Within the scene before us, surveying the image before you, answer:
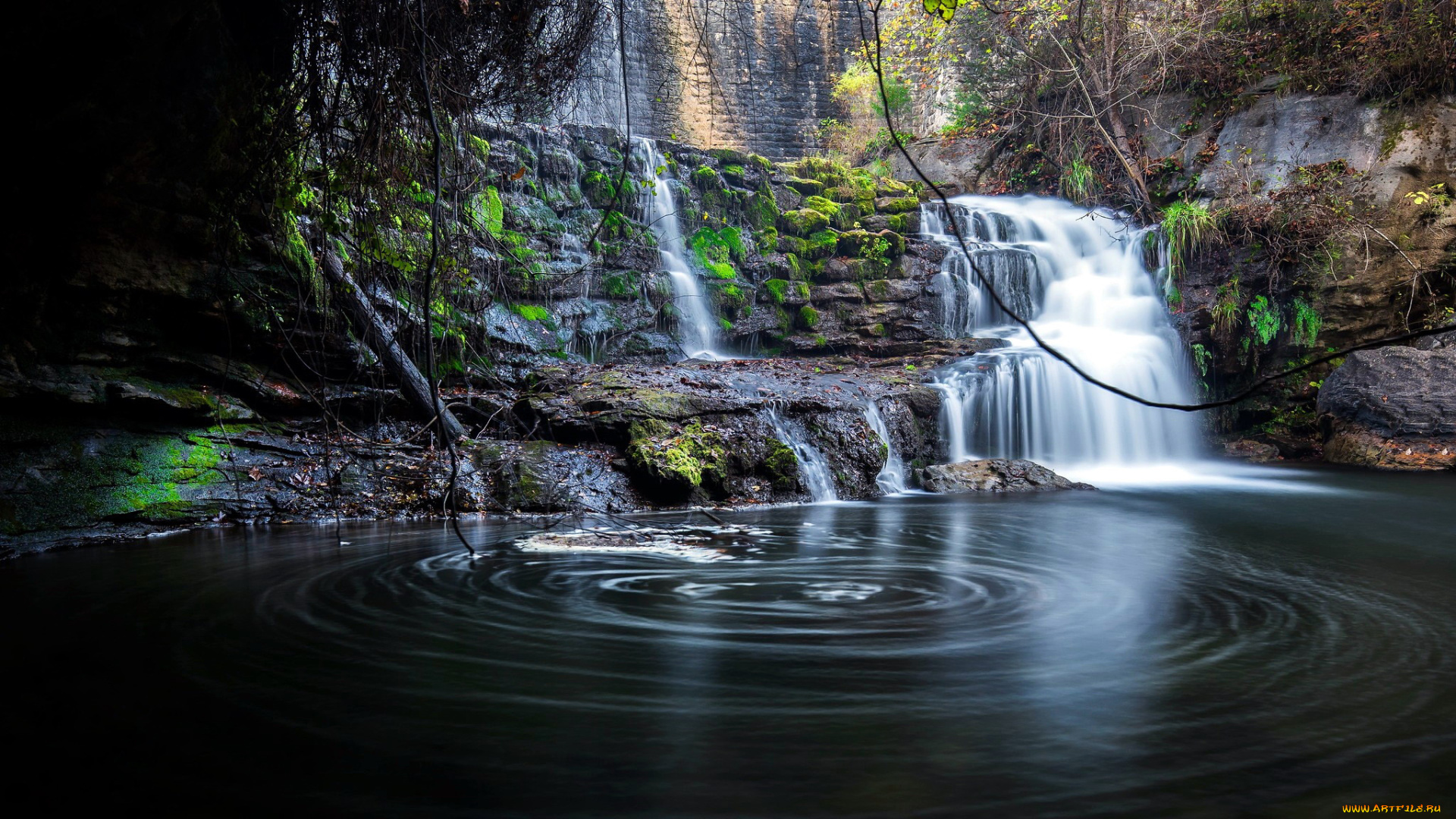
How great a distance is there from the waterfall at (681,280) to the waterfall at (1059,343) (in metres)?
3.41

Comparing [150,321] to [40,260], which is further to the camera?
[150,321]

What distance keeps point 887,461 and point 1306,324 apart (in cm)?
649

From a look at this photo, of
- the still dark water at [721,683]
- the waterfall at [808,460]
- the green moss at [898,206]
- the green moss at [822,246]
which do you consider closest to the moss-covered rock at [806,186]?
the green moss at [898,206]

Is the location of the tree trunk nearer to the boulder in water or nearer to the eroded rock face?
the boulder in water

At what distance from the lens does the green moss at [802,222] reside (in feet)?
43.6

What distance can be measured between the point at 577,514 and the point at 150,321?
10.0 feet

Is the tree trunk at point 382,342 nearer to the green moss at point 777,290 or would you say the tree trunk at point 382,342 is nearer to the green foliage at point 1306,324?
the green moss at point 777,290

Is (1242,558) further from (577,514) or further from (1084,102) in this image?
(1084,102)

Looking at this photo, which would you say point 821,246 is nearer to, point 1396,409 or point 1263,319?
point 1263,319

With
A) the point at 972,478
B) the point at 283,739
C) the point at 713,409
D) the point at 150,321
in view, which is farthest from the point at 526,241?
the point at 283,739

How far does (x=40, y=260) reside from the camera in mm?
4797

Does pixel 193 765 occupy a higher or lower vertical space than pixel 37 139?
lower

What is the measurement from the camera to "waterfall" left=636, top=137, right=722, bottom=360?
11773mm

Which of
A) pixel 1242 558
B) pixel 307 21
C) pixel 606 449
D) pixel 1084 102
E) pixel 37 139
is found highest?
pixel 1084 102
